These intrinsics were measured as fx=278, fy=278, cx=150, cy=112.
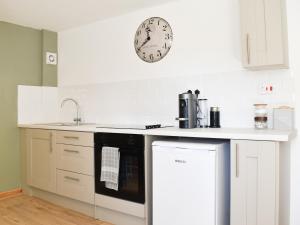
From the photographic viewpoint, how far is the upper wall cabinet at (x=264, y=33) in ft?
6.86

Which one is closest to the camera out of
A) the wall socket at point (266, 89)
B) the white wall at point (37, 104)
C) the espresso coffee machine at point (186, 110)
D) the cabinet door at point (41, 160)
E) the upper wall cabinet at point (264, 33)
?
the upper wall cabinet at point (264, 33)

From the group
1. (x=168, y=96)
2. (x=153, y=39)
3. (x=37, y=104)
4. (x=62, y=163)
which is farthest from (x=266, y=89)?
(x=37, y=104)

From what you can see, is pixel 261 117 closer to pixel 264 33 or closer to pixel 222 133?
pixel 222 133

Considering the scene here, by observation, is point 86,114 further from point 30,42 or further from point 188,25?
point 188,25

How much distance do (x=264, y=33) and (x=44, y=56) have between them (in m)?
2.91

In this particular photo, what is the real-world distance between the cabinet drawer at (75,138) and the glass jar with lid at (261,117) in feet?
5.04

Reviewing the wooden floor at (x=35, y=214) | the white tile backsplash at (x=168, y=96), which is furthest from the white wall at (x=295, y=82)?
the wooden floor at (x=35, y=214)

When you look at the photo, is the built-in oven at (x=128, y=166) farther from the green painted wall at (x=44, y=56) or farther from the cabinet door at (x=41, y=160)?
the green painted wall at (x=44, y=56)

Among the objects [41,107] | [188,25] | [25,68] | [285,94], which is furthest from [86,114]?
[285,94]

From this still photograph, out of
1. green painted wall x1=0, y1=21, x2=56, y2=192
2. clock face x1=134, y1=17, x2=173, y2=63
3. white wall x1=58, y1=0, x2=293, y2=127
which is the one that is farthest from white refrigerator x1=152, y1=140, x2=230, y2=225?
green painted wall x1=0, y1=21, x2=56, y2=192

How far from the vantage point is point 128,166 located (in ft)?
8.21

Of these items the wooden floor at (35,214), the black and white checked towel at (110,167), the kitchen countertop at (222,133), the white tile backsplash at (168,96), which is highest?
the white tile backsplash at (168,96)

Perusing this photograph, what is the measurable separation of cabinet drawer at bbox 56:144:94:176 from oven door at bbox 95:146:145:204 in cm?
32

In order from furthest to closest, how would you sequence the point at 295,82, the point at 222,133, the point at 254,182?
the point at 295,82 < the point at 222,133 < the point at 254,182
